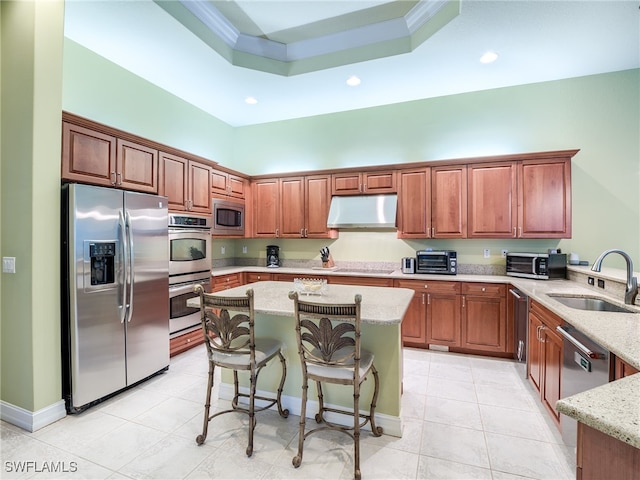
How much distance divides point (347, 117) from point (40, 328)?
4.43m

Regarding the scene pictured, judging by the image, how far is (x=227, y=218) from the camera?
4.50 m

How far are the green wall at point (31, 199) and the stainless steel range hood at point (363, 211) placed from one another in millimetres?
3127

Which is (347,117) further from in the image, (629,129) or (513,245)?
(629,129)

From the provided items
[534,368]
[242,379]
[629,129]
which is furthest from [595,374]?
[629,129]

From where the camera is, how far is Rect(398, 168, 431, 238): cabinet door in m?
4.07

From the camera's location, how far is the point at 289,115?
4.98 m

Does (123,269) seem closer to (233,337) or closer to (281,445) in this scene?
(233,337)

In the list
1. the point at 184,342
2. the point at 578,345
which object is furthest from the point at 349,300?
the point at 184,342

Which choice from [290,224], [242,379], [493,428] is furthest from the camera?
[290,224]

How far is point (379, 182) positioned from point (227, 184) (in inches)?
87.9

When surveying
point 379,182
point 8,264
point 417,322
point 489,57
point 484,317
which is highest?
point 489,57

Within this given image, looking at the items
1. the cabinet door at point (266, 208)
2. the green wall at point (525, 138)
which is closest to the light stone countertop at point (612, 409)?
the green wall at point (525, 138)

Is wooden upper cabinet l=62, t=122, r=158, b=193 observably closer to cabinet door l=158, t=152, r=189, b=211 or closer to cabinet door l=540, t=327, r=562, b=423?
cabinet door l=158, t=152, r=189, b=211

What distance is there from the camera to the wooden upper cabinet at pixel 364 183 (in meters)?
4.25
